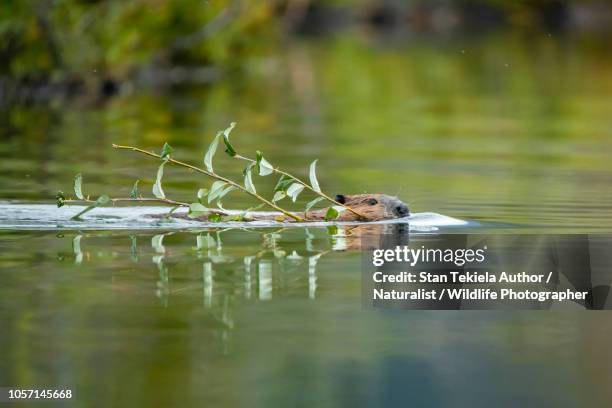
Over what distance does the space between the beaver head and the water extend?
0.92 ft

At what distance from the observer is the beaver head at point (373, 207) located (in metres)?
9.56

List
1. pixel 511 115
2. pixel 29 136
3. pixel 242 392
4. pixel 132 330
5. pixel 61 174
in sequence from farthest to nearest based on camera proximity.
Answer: pixel 511 115 → pixel 29 136 → pixel 61 174 → pixel 132 330 → pixel 242 392

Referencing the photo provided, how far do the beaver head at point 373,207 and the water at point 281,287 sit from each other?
A: 279 millimetres

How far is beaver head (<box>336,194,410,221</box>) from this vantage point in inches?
376

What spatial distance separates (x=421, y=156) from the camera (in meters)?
15.6

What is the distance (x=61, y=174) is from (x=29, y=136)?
4.09 metres

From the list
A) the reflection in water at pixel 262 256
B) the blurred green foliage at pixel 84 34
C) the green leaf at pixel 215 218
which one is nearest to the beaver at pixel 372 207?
the reflection in water at pixel 262 256

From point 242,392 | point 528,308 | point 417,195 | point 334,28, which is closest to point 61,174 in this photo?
point 417,195

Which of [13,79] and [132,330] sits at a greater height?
[13,79]

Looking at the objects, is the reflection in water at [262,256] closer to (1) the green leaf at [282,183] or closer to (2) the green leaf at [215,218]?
(2) the green leaf at [215,218]

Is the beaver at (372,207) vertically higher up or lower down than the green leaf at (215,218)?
higher up

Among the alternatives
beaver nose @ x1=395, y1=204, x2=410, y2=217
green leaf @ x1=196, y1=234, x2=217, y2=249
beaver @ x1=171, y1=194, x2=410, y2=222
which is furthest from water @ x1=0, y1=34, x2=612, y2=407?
beaver nose @ x1=395, y1=204, x2=410, y2=217

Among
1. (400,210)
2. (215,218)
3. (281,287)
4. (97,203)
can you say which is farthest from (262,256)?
(400,210)

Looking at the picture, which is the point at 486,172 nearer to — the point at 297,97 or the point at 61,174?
the point at 61,174
